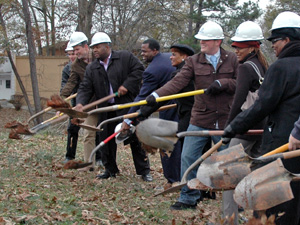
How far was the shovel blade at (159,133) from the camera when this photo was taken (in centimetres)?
532

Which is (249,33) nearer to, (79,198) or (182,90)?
(182,90)

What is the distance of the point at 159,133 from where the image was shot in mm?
5344

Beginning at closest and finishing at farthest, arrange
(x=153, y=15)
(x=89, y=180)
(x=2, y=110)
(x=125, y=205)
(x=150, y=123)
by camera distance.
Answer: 1. (x=150, y=123)
2. (x=125, y=205)
3. (x=89, y=180)
4. (x=153, y=15)
5. (x=2, y=110)

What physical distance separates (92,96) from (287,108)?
4.54 m

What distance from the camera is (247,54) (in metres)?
5.06

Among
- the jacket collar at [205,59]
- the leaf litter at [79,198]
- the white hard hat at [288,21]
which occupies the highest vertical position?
the white hard hat at [288,21]

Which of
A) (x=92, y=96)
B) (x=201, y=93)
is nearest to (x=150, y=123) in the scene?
(x=201, y=93)

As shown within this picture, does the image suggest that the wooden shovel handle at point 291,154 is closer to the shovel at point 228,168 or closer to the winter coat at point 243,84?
the shovel at point 228,168

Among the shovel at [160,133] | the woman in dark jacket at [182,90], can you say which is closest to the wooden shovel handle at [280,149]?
the shovel at [160,133]

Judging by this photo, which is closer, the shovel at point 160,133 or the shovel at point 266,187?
the shovel at point 266,187

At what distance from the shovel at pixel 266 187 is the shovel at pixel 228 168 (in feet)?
0.76

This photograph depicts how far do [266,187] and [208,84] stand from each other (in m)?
2.43

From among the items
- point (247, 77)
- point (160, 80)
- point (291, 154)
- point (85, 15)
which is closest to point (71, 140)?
point (160, 80)

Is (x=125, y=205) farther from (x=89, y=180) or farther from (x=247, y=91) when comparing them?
(x=247, y=91)
